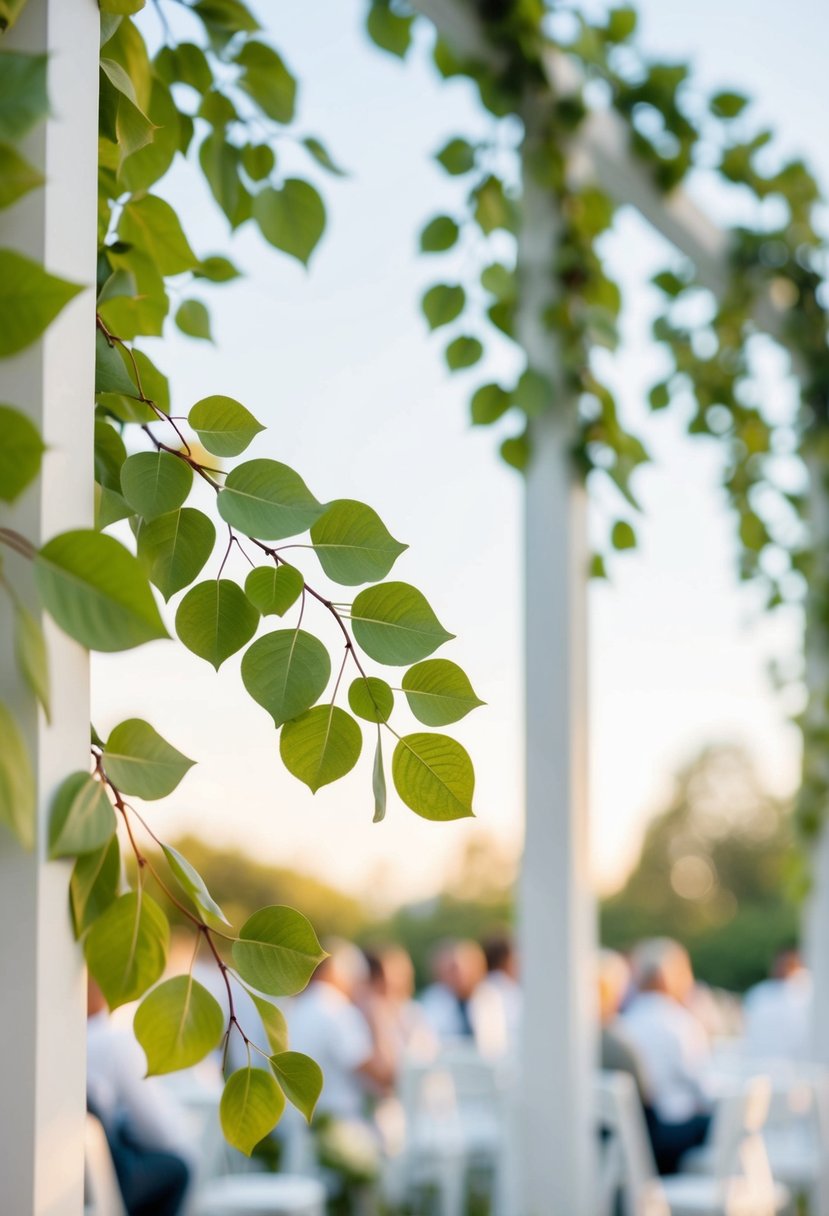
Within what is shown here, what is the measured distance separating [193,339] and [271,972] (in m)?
0.73

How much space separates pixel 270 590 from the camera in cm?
80

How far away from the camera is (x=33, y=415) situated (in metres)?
0.72

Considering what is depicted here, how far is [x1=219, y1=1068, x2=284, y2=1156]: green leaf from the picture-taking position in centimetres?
77

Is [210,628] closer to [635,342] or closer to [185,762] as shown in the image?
[185,762]

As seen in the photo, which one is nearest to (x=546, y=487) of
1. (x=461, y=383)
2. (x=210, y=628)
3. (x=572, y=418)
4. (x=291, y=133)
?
(x=572, y=418)

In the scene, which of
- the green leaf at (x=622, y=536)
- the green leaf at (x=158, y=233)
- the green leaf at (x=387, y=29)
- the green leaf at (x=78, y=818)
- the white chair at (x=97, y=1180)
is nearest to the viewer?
the green leaf at (x=78, y=818)

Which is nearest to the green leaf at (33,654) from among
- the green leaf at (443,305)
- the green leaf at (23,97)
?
the green leaf at (23,97)

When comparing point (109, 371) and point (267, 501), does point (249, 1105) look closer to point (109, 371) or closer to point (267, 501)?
point (267, 501)

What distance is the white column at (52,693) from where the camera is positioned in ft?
2.27

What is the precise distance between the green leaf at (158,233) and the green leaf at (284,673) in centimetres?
46

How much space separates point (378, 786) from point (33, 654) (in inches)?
9.3

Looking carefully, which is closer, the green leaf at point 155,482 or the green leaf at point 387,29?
the green leaf at point 155,482

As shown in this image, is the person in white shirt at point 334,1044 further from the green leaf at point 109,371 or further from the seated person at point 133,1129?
the green leaf at point 109,371

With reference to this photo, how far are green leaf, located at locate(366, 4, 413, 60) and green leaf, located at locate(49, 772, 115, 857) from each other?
1.54 meters
